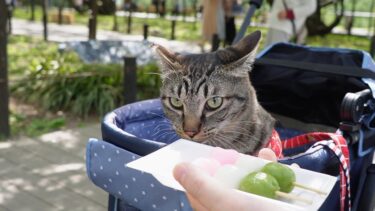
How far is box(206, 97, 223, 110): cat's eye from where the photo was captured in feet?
6.30

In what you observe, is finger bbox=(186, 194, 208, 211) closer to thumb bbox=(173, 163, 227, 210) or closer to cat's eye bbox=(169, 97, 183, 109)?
thumb bbox=(173, 163, 227, 210)

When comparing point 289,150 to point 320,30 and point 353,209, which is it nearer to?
point 353,209

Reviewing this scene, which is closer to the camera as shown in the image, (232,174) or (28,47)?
(232,174)

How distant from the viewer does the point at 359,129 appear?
202 centimetres

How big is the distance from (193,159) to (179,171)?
188mm

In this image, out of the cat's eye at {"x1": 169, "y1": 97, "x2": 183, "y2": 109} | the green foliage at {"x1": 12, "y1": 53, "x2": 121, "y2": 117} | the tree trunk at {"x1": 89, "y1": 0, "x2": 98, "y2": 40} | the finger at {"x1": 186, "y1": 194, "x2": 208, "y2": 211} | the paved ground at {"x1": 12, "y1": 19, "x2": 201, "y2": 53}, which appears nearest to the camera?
the finger at {"x1": 186, "y1": 194, "x2": 208, "y2": 211}

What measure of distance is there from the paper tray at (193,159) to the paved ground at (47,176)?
2.10m

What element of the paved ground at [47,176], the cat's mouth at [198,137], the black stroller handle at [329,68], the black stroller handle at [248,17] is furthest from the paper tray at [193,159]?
the paved ground at [47,176]

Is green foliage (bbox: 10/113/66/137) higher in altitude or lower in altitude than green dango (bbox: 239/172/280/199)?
lower

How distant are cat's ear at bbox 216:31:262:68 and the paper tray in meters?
0.62

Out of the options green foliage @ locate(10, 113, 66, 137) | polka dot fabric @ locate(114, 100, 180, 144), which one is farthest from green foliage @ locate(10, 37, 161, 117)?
polka dot fabric @ locate(114, 100, 180, 144)

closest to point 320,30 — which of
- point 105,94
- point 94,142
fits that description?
point 105,94

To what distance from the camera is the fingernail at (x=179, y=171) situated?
119 centimetres

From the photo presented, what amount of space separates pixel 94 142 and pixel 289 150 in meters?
1.17
